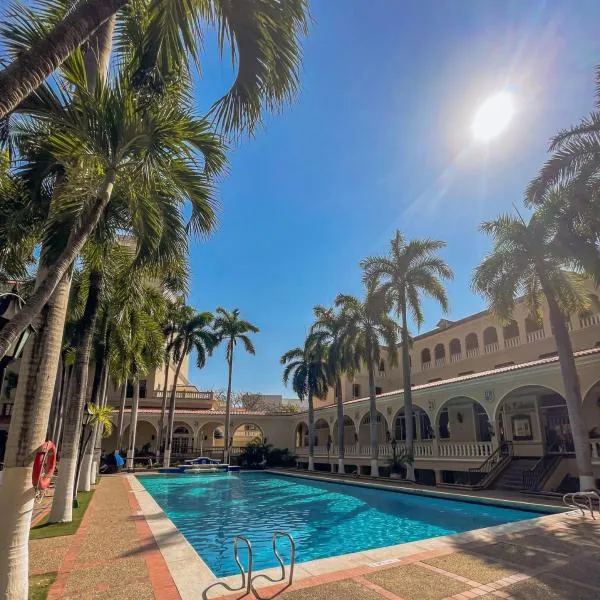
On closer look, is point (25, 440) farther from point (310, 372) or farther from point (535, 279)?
point (310, 372)

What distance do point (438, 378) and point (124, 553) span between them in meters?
29.6

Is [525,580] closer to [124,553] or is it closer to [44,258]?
[124,553]

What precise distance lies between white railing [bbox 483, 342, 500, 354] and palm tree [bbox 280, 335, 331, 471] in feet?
37.6

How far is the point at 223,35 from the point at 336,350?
2501 centimetres

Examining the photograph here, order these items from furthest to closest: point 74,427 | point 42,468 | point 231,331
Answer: point 231,331
point 74,427
point 42,468

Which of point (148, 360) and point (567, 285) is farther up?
point (567, 285)

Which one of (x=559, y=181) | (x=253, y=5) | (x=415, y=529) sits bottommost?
(x=415, y=529)

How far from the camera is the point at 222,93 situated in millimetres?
5703

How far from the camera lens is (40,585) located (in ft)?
19.7

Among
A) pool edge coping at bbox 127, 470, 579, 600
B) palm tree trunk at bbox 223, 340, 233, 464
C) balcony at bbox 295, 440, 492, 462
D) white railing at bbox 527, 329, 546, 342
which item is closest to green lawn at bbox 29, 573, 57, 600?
pool edge coping at bbox 127, 470, 579, 600

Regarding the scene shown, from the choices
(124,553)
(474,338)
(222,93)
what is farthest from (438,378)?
(222,93)

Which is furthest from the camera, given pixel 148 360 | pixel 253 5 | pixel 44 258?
pixel 148 360

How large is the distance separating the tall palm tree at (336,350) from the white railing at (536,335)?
11455mm

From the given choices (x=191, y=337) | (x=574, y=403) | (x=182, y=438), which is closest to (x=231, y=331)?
(x=191, y=337)
